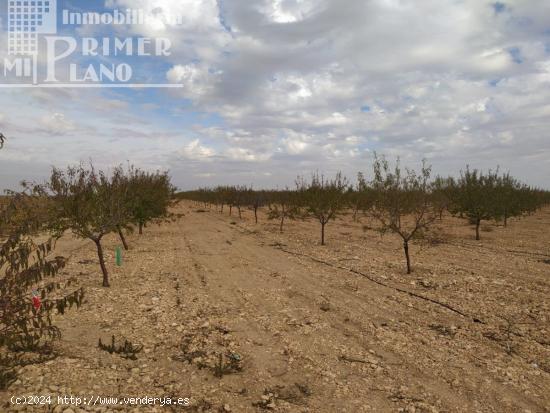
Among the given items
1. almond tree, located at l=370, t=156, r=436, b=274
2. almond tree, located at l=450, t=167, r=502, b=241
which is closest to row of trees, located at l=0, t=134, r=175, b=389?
almond tree, located at l=370, t=156, r=436, b=274

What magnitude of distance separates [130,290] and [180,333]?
3384mm

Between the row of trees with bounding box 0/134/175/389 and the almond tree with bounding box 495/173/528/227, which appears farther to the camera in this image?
the almond tree with bounding box 495/173/528/227

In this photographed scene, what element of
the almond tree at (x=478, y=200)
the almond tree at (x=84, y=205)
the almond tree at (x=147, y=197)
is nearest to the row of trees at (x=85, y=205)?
the almond tree at (x=84, y=205)

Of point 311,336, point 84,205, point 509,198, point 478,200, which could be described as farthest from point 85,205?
point 509,198

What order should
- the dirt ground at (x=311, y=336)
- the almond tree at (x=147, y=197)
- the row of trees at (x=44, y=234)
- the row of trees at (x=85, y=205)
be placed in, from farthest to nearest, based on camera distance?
1. the almond tree at (x=147, y=197)
2. the row of trees at (x=85, y=205)
3. the dirt ground at (x=311, y=336)
4. the row of trees at (x=44, y=234)

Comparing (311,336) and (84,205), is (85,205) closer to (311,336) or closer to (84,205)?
(84,205)

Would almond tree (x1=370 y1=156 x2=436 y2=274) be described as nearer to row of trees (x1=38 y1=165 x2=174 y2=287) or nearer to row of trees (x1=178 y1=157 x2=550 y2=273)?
row of trees (x1=178 y1=157 x2=550 y2=273)

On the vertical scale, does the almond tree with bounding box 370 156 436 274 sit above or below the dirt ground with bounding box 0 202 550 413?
above

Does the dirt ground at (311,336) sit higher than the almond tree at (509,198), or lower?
lower

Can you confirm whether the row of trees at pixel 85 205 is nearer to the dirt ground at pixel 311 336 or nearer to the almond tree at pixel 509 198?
the dirt ground at pixel 311 336

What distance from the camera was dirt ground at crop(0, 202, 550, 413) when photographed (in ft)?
15.6

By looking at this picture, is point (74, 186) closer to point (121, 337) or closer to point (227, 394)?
point (121, 337)

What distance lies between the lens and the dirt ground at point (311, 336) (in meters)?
4.76

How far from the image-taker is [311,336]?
674 centimetres
